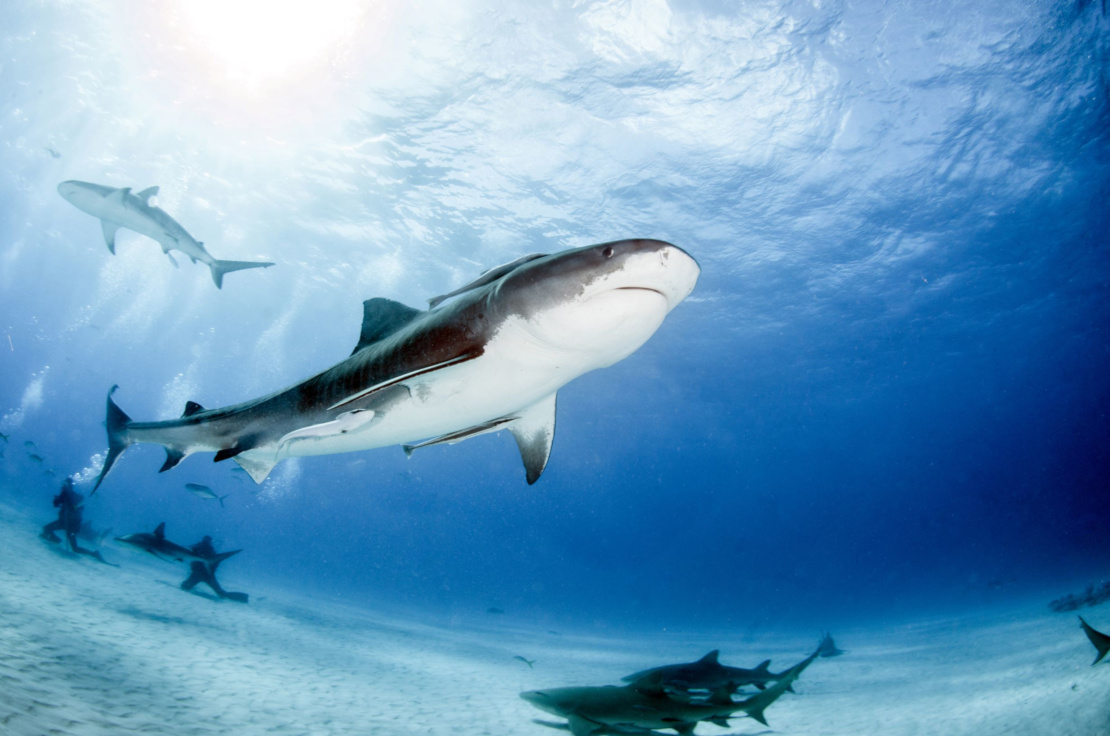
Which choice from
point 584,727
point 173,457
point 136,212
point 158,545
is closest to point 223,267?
point 136,212

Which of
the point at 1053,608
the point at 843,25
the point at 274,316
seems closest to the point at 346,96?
the point at 843,25

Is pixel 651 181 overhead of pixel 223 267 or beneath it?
overhead

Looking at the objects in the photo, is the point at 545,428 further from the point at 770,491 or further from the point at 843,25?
the point at 770,491

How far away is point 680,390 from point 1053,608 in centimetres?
1986

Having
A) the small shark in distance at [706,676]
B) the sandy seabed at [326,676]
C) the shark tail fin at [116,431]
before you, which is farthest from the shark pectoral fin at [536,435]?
the sandy seabed at [326,676]

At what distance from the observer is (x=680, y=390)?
32062 mm

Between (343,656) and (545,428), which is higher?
(545,428)

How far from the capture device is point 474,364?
262 centimetres

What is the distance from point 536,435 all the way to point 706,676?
366 centimetres

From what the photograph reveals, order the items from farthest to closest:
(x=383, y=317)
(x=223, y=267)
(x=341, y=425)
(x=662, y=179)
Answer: (x=662, y=179), (x=223, y=267), (x=383, y=317), (x=341, y=425)

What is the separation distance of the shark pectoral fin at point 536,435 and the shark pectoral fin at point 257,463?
1977 mm

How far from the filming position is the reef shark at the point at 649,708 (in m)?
4.10

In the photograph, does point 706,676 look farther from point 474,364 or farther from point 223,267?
point 223,267

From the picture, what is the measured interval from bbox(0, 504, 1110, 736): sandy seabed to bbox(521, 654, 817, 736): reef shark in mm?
1987
